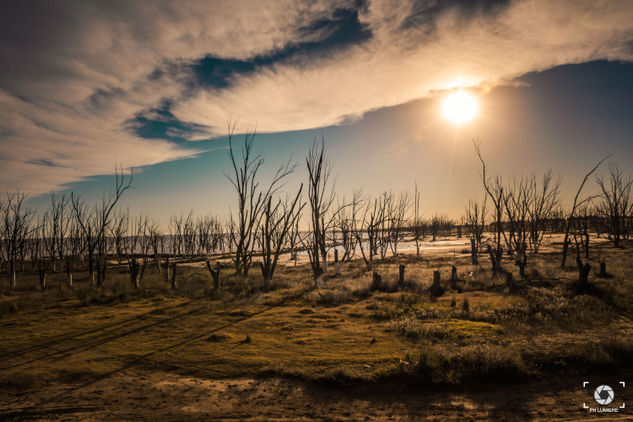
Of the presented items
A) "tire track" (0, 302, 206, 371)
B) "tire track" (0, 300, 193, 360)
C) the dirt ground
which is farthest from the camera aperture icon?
"tire track" (0, 300, 193, 360)

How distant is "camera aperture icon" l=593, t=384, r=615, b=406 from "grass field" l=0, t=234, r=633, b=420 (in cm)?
50

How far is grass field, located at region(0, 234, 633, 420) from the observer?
6.13 metres

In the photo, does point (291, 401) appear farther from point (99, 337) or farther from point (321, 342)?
point (99, 337)

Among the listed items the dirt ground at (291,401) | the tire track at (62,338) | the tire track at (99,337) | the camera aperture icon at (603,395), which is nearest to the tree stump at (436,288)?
the dirt ground at (291,401)

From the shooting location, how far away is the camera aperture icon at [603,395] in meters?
5.26

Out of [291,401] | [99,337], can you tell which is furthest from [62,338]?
[291,401]

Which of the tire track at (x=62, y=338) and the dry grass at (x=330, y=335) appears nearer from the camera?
the dry grass at (x=330, y=335)

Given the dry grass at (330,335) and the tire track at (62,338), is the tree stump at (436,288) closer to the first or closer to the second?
the dry grass at (330,335)

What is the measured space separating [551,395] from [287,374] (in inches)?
192

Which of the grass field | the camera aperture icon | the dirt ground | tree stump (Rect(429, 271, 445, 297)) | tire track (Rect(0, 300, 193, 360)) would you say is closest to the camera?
the dirt ground

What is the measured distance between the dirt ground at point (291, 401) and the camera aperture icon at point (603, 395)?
0.28 feet

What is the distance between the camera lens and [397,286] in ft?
53.4

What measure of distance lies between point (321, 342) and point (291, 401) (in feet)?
9.33

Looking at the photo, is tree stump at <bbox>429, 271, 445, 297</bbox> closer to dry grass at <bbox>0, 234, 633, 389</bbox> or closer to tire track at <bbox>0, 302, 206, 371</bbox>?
dry grass at <bbox>0, 234, 633, 389</bbox>
